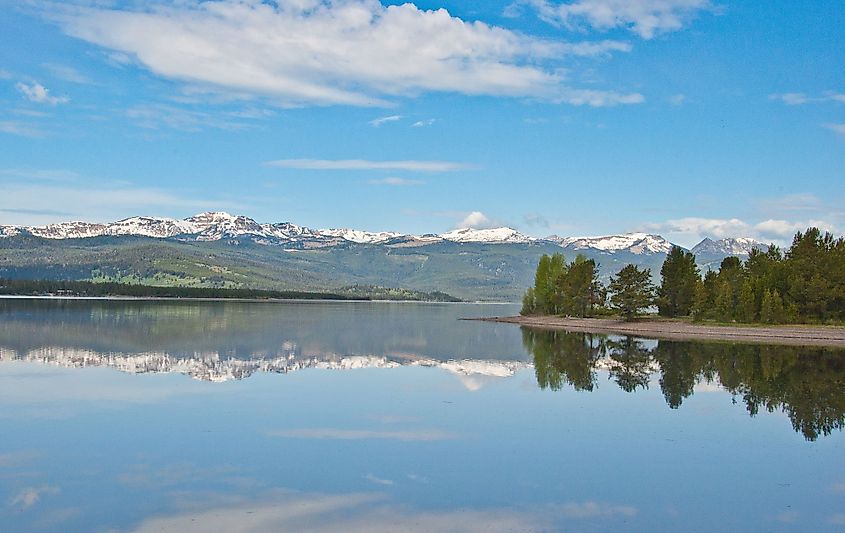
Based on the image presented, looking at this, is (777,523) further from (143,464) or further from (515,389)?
(515,389)

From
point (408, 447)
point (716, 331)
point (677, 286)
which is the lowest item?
point (716, 331)

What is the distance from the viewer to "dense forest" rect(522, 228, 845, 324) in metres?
99.2

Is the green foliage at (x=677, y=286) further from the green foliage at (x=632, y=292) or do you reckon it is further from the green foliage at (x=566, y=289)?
the green foliage at (x=566, y=289)

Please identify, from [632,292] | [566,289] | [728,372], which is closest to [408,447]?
[728,372]

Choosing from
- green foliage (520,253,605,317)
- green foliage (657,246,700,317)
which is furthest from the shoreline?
green foliage (520,253,605,317)

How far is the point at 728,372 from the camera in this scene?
50875 mm

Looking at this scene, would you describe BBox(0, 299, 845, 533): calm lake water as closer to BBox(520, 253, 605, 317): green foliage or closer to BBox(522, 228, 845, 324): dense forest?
BBox(522, 228, 845, 324): dense forest

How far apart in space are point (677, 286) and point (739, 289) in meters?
16.3

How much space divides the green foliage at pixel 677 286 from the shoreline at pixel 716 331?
6.71 metres

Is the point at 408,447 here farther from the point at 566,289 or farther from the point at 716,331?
the point at 566,289

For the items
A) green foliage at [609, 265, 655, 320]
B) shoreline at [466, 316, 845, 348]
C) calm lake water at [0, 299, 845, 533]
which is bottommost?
shoreline at [466, 316, 845, 348]

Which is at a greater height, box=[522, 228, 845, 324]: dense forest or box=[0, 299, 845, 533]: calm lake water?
box=[522, 228, 845, 324]: dense forest

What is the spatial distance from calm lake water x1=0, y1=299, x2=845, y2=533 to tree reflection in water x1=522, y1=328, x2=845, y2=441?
0.31 meters

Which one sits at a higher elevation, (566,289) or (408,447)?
(566,289)
